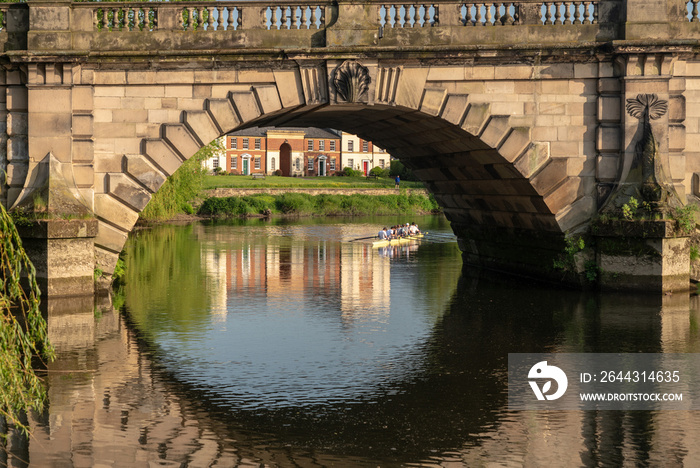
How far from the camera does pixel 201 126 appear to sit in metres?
17.7

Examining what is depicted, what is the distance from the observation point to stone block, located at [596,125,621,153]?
60.2 ft

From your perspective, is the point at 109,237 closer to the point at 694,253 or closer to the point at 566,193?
the point at 566,193

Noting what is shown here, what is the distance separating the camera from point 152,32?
17.7 metres

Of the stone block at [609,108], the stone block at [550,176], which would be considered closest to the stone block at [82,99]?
the stone block at [550,176]

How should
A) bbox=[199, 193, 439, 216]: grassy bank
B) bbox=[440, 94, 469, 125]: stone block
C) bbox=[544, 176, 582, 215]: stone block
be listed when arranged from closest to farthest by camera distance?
1. bbox=[440, 94, 469, 125]: stone block
2. bbox=[544, 176, 582, 215]: stone block
3. bbox=[199, 193, 439, 216]: grassy bank

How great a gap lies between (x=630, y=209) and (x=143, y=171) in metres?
9.81

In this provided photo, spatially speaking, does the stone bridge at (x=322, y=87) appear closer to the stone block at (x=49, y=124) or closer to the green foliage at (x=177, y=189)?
the stone block at (x=49, y=124)

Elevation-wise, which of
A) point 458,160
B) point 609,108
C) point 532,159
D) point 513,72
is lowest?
point 532,159

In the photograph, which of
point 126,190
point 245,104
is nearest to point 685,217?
point 245,104

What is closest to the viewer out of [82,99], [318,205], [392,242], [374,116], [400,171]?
[82,99]

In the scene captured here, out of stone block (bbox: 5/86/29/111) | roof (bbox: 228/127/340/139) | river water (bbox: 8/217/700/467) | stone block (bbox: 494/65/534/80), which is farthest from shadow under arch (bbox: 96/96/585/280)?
roof (bbox: 228/127/340/139)

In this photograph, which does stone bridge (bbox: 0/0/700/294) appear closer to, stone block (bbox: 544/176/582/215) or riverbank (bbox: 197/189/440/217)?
stone block (bbox: 544/176/582/215)

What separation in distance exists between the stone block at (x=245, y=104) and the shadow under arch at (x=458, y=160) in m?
0.02

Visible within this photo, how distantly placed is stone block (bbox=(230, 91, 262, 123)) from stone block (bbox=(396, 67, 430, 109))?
9.50ft
